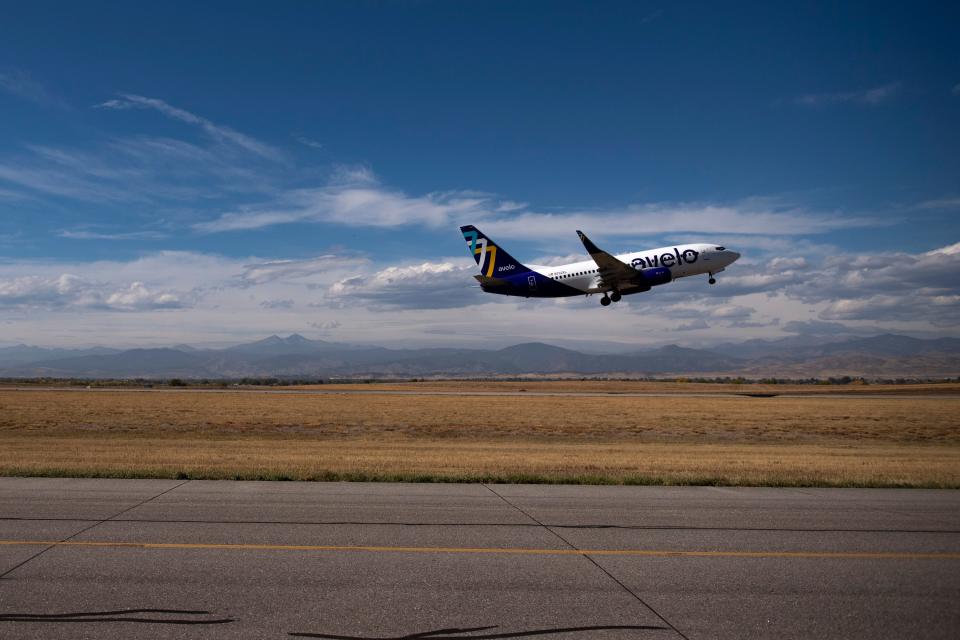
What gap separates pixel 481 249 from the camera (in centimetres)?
6262

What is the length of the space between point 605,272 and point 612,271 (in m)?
0.78

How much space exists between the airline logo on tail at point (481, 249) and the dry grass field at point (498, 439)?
11780 mm

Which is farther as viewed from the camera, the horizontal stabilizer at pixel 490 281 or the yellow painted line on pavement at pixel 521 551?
the horizontal stabilizer at pixel 490 281

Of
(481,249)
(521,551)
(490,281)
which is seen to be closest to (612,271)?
(490,281)

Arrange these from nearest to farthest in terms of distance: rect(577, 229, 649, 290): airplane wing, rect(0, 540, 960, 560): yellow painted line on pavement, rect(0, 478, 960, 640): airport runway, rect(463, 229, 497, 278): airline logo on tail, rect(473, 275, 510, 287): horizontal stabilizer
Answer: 1. rect(0, 478, 960, 640): airport runway
2. rect(0, 540, 960, 560): yellow painted line on pavement
3. rect(577, 229, 649, 290): airplane wing
4. rect(473, 275, 510, 287): horizontal stabilizer
5. rect(463, 229, 497, 278): airline logo on tail

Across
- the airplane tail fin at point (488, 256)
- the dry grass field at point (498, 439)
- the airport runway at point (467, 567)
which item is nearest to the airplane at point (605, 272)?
the airplane tail fin at point (488, 256)

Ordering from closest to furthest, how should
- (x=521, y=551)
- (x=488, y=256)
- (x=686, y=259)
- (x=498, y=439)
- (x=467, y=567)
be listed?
(x=467, y=567) → (x=521, y=551) → (x=498, y=439) → (x=686, y=259) → (x=488, y=256)

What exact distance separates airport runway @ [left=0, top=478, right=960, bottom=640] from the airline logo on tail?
47.7 meters

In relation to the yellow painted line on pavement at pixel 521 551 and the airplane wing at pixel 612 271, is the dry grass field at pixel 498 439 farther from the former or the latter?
the airplane wing at pixel 612 271

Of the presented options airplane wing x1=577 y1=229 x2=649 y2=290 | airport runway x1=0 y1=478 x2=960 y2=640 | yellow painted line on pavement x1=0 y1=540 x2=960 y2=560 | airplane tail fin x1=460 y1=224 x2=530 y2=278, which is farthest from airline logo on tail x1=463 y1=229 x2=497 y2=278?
yellow painted line on pavement x1=0 y1=540 x2=960 y2=560

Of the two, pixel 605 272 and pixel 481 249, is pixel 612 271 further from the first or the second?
pixel 481 249

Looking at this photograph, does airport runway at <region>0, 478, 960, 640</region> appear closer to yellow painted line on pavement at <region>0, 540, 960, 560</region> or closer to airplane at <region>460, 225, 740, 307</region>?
yellow painted line on pavement at <region>0, 540, 960, 560</region>

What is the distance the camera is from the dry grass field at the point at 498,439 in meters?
17.9

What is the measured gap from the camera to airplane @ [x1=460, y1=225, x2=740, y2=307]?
1989 inches
